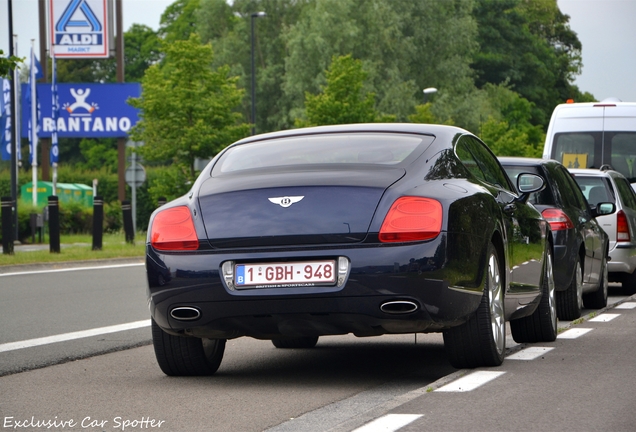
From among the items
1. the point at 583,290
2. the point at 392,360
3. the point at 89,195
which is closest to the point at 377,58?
the point at 89,195

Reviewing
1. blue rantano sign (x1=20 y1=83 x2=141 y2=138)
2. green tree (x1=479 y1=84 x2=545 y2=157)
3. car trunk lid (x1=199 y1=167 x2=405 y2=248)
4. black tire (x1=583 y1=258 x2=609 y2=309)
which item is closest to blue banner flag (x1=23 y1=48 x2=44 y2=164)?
blue rantano sign (x1=20 y1=83 x2=141 y2=138)

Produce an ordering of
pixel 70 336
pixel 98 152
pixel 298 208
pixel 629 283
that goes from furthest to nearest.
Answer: pixel 98 152 < pixel 629 283 < pixel 70 336 < pixel 298 208

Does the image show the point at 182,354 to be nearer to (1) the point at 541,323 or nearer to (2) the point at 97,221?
(1) the point at 541,323

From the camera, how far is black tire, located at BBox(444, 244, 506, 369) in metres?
6.96

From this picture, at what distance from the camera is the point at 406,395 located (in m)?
6.18

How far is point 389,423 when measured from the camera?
211 inches

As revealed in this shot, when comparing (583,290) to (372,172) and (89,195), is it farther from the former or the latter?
(89,195)

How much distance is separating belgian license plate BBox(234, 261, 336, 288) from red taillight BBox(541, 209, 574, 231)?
16.1ft

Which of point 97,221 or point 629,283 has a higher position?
point 629,283

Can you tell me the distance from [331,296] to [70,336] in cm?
430

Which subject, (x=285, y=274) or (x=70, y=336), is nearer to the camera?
(x=285, y=274)

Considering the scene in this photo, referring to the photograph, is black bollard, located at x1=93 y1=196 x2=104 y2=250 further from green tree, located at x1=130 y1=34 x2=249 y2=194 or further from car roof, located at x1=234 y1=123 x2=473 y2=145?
car roof, located at x1=234 y1=123 x2=473 y2=145

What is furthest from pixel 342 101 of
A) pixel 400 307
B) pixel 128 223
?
pixel 400 307

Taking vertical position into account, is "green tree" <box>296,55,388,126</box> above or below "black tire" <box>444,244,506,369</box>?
above
